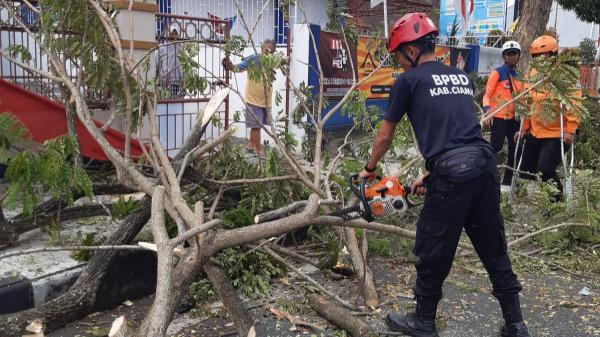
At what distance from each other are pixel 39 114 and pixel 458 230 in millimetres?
3784

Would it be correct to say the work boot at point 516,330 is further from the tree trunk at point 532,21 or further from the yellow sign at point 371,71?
the tree trunk at point 532,21

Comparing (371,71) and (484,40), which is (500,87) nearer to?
(371,71)

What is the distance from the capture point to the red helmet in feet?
10.7

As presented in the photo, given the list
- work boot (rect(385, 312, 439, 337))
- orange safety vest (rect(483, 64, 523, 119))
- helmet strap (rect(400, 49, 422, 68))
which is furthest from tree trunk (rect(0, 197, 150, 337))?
orange safety vest (rect(483, 64, 523, 119))

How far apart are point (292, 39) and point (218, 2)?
15.1ft

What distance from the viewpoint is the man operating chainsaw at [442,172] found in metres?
3.15

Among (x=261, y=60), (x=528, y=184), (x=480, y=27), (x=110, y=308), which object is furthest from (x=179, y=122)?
(x=480, y=27)

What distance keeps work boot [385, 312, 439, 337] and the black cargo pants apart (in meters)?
0.14

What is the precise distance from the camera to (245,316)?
3.18 meters

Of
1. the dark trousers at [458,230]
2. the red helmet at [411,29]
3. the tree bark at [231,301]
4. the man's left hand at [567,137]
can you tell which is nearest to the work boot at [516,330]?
the dark trousers at [458,230]

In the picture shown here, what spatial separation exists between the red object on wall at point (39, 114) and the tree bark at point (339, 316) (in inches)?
100

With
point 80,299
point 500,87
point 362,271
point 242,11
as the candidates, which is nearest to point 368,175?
point 362,271

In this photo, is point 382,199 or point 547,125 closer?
point 382,199

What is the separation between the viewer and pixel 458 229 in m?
3.22
